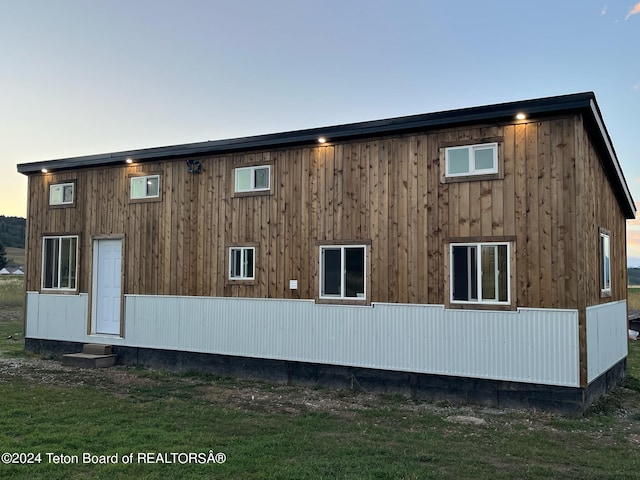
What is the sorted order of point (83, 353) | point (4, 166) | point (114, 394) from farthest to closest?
point (4, 166), point (83, 353), point (114, 394)

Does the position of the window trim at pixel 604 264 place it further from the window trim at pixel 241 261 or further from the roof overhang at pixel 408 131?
the window trim at pixel 241 261

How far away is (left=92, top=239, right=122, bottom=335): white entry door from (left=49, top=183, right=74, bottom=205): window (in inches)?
61.6

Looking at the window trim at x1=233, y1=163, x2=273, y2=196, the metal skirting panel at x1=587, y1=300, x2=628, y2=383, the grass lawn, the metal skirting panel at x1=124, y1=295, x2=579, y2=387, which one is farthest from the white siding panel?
the metal skirting panel at x1=587, y1=300, x2=628, y2=383

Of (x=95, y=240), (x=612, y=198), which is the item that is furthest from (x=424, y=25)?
(x=95, y=240)

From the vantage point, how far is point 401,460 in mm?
5957

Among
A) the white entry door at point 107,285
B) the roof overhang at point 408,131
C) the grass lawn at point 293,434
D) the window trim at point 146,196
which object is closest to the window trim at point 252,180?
the roof overhang at point 408,131

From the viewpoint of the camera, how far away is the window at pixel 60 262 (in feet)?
45.9

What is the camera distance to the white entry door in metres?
13.4

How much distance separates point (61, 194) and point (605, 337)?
502 inches

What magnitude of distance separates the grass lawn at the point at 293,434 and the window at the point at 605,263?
1.97 meters

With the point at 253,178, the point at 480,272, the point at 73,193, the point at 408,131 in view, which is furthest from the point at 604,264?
the point at 73,193

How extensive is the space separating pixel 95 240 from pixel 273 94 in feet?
26.0

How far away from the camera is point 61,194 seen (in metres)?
14.4

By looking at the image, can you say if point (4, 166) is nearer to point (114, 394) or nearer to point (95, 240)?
point (95, 240)
